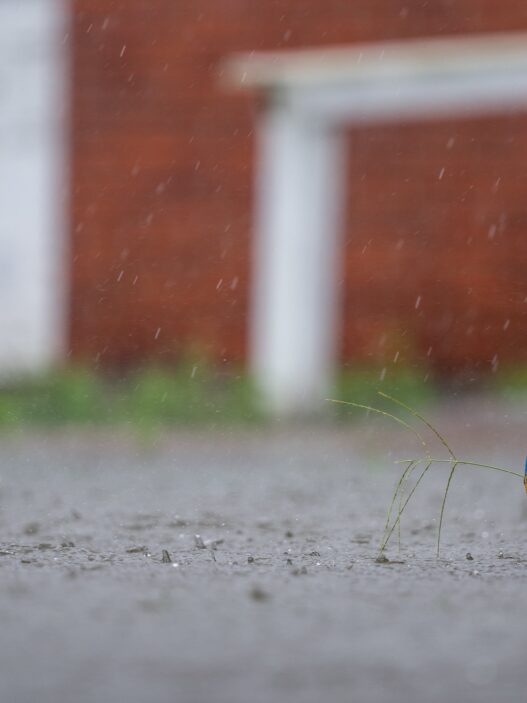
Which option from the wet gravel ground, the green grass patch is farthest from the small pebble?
the green grass patch

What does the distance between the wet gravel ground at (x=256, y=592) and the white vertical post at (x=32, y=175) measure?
480 cm

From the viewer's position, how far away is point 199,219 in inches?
312

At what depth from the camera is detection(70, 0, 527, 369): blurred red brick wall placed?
6.94 meters

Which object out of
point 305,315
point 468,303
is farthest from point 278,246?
point 468,303

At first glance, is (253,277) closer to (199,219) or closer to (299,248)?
(299,248)

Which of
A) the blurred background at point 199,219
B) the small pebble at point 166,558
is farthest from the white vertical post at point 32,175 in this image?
the small pebble at point 166,558

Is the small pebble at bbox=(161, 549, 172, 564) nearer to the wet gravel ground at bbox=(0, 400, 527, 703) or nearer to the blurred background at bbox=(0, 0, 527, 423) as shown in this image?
the wet gravel ground at bbox=(0, 400, 527, 703)

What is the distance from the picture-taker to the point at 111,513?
8.89 ft

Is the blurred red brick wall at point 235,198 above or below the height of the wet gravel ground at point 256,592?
above

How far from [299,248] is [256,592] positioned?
563 cm

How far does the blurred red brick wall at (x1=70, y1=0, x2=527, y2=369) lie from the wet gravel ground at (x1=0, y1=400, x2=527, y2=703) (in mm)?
3575

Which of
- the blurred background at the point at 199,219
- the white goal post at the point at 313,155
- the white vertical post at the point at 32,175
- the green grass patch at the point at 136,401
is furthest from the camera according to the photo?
the white vertical post at the point at 32,175

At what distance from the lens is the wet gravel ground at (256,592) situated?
1.15m

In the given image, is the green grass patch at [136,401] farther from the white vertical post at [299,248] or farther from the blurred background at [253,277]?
the white vertical post at [299,248]
